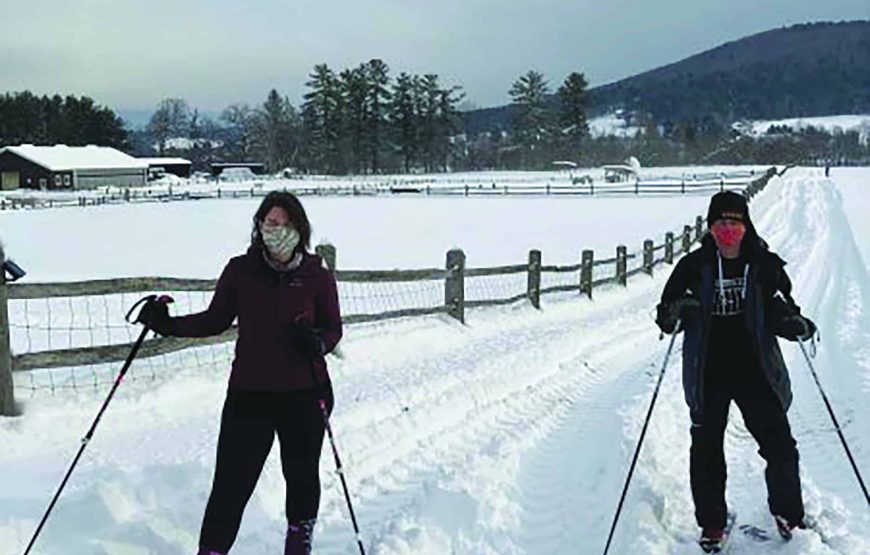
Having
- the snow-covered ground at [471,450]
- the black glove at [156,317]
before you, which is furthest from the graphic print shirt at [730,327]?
the black glove at [156,317]

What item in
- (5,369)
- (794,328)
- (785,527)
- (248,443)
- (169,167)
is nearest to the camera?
(248,443)

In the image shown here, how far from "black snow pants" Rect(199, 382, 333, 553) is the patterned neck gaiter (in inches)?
25.2

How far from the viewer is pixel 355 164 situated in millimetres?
110438

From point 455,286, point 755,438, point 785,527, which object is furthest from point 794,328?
point 455,286

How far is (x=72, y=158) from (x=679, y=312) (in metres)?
89.6

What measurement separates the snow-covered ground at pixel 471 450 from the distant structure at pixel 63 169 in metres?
78.5

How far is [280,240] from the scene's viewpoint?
4316 millimetres

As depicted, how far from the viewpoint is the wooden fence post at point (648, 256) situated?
21.4 m

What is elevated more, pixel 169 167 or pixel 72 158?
pixel 72 158

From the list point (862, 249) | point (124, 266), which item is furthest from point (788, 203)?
point (124, 266)

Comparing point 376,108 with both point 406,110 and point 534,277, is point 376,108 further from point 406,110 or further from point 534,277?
point 534,277

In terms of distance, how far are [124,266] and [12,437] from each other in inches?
802

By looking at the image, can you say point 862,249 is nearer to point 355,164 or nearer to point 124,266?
point 124,266

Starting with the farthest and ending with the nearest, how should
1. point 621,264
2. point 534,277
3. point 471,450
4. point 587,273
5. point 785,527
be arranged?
point 621,264
point 587,273
point 534,277
point 471,450
point 785,527
